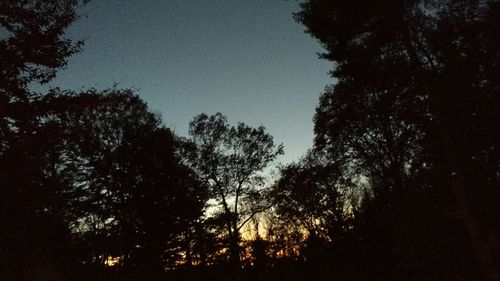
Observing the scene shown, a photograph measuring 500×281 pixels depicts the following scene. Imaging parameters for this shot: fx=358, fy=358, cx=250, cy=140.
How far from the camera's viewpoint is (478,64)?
13117 mm

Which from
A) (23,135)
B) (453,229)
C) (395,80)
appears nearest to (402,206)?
(453,229)

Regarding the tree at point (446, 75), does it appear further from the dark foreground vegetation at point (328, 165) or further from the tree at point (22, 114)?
the tree at point (22, 114)

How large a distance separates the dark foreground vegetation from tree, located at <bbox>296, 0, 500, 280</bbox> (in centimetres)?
5

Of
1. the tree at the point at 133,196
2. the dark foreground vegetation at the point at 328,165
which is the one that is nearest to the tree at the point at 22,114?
the dark foreground vegetation at the point at 328,165

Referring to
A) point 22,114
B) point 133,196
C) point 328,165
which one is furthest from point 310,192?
point 22,114

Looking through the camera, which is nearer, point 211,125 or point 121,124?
point 121,124

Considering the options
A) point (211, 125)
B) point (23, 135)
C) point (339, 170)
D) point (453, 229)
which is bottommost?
point (453, 229)

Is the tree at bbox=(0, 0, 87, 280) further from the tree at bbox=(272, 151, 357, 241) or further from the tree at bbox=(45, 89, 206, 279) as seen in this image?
the tree at bbox=(272, 151, 357, 241)

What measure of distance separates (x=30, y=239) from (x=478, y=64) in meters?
18.0

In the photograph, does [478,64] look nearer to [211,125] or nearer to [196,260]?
[211,125]

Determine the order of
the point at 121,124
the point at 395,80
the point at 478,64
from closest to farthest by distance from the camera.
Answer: the point at 478,64 → the point at 395,80 → the point at 121,124

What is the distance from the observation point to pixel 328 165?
114 ft

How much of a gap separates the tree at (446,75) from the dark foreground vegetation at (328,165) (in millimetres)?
52

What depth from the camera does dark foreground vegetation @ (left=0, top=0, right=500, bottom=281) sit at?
10656 mm
